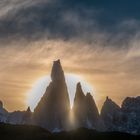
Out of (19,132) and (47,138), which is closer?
(47,138)

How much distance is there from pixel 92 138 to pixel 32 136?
21.0 metres

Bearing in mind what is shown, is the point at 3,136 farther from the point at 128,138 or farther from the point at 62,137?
the point at 128,138

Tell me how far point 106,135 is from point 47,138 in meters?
20.9

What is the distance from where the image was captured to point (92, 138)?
145 metres

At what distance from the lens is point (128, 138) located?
145 metres

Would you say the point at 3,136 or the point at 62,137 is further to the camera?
the point at 3,136

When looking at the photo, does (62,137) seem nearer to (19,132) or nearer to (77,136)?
(77,136)

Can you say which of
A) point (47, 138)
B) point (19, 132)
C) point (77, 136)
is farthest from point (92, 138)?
point (19, 132)

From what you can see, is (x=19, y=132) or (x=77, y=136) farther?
(x=19, y=132)

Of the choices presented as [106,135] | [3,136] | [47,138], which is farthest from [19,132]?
[106,135]

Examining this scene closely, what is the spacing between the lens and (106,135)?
149 m

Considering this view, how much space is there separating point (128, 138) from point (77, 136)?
17.0m

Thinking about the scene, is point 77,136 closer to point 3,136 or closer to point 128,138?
point 128,138

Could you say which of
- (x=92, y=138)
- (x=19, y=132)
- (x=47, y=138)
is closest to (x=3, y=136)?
(x=19, y=132)
